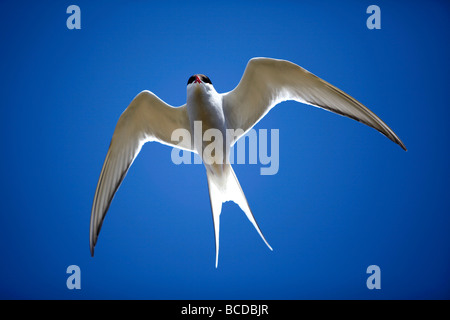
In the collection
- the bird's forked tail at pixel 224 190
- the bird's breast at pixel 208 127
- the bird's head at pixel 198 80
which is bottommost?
the bird's forked tail at pixel 224 190

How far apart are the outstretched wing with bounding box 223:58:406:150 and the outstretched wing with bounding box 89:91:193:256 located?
0.44 meters

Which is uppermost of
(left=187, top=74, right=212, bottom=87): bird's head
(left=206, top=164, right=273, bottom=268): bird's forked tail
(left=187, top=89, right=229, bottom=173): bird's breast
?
(left=187, top=74, right=212, bottom=87): bird's head

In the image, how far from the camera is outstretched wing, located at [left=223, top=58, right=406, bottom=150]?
8.37 ft

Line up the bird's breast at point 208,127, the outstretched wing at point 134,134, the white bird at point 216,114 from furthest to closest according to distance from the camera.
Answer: the outstretched wing at point 134,134
the bird's breast at point 208,127
the white bird at point 216,114

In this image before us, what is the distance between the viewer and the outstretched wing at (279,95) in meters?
2.55

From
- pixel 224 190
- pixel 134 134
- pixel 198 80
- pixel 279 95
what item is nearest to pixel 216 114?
pixel 198 80

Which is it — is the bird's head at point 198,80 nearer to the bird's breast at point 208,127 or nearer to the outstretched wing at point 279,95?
the bird's breast at point 208,127

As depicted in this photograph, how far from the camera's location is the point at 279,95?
9.23 ft

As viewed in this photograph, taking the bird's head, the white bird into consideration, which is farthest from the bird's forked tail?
the bird's head

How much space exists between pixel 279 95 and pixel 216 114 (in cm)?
50

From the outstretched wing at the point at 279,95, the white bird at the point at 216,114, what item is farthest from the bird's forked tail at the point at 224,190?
the outstretched wing at the point at 279,95

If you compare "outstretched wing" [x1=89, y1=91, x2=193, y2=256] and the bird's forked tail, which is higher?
"outstretched wing" [x1=89, y1=91, x2=193, y2=256]

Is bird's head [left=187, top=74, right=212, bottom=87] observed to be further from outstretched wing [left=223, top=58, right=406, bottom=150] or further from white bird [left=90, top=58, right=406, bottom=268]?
outstretched wing [left=223, top=58, right=406, bottom=150]

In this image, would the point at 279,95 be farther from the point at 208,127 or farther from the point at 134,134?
the point at 134,134
